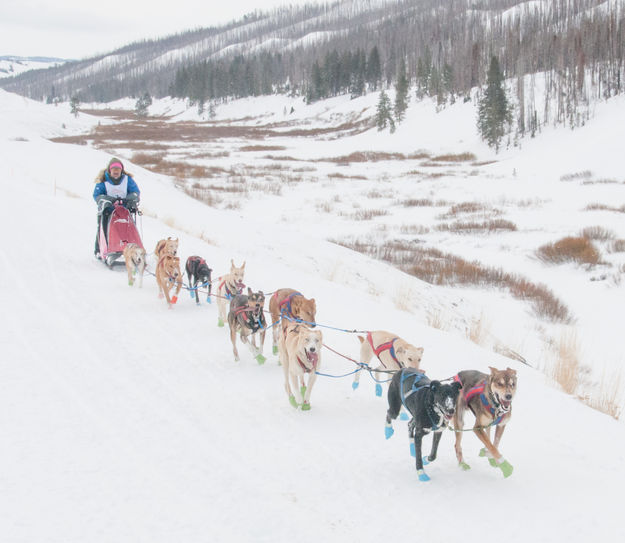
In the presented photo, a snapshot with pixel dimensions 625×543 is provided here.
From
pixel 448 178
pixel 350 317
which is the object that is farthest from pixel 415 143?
pixel 350 317

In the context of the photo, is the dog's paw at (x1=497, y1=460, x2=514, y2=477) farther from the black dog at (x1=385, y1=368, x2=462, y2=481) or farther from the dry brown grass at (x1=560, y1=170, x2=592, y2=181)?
the dry brown grass at (x1=560, y1=170, x2=592, y2=181)

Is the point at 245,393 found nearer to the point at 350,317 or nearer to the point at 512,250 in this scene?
the point at 350,317

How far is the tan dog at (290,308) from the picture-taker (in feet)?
21.1

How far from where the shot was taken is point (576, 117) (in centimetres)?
4359

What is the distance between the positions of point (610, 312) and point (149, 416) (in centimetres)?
1100

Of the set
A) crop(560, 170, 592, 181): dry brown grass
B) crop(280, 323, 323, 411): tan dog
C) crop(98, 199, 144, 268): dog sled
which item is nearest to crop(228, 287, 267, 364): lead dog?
crop(280, 323, 323, 411): tan dog

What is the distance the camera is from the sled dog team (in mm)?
3871

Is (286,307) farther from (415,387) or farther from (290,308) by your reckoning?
(415,387)

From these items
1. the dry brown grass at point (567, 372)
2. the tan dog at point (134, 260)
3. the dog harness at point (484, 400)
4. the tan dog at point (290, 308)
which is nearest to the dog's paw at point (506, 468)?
the dog harness at point (484, 400)

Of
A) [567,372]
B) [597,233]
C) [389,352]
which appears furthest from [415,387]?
[597,233]

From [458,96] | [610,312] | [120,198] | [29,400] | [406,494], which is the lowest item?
[610,312]

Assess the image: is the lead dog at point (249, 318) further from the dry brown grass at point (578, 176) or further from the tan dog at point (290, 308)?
the dry brown grass at point (578, 176)

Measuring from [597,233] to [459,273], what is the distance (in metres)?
5.83

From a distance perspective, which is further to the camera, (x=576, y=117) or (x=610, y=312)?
(x=576, y=117)
